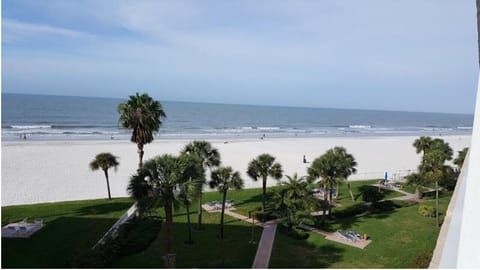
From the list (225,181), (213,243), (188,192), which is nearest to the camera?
(188,192)

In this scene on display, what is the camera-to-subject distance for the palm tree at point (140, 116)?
18.9 meters

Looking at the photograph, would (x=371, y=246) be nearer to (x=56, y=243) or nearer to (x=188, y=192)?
(x=188, y=192)

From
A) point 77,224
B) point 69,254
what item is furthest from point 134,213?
point 69,254

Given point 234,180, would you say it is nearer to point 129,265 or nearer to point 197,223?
point 197,223

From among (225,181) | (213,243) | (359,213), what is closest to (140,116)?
(225,181)

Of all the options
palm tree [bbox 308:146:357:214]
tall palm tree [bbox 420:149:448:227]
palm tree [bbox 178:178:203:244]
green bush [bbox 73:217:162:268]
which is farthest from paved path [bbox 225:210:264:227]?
tall palm tree [bbox 420:149:448:227]

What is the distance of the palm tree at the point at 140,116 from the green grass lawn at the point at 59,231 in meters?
3.83

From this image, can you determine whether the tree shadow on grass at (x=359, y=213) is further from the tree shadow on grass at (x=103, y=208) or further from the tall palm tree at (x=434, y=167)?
the tree shadow on grass at (x=103, y=208)

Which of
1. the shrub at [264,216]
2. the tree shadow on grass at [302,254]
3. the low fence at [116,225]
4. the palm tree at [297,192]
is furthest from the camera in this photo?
the shrub at [264,216]

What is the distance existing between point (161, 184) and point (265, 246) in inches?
272

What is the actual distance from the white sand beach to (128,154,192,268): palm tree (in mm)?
14151

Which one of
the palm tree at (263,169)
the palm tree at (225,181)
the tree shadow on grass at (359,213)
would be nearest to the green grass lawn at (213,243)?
the tree shadow on grass at (359,213)

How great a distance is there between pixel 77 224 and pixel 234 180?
7804 millimetres

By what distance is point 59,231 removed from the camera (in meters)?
15.2
